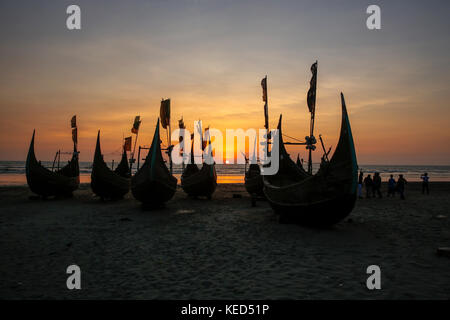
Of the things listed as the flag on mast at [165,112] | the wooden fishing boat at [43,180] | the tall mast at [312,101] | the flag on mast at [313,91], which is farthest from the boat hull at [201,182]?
the flag on mast at [313,91]

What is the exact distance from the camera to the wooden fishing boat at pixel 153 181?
49.3ft

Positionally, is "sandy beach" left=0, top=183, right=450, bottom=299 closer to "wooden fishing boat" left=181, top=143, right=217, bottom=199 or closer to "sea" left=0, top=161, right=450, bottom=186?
"wooden fishing boat" left=181, top=143, right=217, bottom=199

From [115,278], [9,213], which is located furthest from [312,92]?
[9,213]

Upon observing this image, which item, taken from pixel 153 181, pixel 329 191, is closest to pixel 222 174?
pixel 153 181

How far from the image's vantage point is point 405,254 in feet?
24.5

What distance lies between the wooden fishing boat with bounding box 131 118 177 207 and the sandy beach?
2.20 m

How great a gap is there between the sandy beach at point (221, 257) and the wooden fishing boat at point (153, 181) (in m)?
2.20

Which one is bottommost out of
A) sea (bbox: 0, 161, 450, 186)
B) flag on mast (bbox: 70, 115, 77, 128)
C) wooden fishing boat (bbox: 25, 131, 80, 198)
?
sea (bbox: 0, 161, 450, 186)

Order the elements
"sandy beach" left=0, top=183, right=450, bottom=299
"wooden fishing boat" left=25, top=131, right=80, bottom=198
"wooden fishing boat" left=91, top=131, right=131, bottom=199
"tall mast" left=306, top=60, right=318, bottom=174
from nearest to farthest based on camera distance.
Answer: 1. "sandy beach" left=0, top=183, right=450, bottom=299
2. "tall mast" left=306, top=60, right=318, bottom=174
3. "wooden fishing boat" left=91, top=131, right=131, bottom=199
4. "wooden fishing boat" left=25, top=131, right=80, bottom=198

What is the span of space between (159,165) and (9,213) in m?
7.75

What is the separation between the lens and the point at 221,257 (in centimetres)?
756

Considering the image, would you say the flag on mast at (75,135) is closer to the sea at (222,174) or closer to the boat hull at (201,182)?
the boat hull at (201,182)

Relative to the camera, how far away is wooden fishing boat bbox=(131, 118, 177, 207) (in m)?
15.0

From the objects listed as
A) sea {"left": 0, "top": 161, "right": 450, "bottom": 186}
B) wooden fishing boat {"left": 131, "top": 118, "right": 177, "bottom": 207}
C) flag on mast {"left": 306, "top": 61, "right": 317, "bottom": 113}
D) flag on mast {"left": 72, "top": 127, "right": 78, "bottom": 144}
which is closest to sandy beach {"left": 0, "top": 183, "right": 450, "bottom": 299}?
wooden fishing boat {"left": 131, "top": 118, "right": 177, "bottom": 207}
